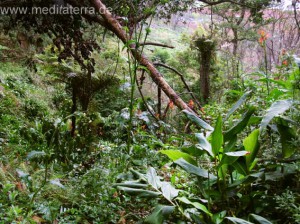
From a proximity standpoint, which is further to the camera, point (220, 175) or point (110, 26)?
point (110, 26)

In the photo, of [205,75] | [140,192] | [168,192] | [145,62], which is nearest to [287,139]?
[168,192]

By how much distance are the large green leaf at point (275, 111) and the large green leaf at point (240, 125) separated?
6 cm

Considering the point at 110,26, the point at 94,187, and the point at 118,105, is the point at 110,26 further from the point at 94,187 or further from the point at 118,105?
the point at 118,105

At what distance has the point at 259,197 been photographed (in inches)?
47.4

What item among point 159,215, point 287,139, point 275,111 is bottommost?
point 159,215

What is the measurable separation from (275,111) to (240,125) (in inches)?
5.6

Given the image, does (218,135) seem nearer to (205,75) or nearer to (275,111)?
(275,111)

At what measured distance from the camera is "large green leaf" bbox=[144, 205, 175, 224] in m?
1.08

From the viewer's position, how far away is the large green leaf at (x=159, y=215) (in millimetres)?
1079

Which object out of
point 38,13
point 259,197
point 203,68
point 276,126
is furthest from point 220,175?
point 203,68

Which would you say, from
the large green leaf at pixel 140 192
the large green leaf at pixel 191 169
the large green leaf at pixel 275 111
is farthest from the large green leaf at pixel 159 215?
the large green leaf at pixel 275 111

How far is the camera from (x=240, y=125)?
1204 millimetres

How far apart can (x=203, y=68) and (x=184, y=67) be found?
5.50 ft

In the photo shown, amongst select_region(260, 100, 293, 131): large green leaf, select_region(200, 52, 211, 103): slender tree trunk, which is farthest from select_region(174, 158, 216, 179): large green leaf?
select_region(200, 52, 211, 103): slender tree trunk
